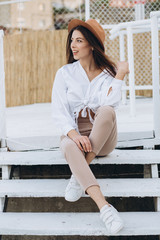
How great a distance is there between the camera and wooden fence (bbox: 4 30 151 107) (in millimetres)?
6328

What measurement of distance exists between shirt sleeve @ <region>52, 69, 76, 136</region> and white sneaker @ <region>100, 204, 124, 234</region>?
0.57 metres

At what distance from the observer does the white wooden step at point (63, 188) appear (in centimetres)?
207

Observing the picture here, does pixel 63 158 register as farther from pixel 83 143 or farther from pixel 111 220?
pixel 111 220

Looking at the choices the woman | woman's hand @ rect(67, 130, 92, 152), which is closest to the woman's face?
the woman

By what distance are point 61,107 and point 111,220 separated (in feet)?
2.57

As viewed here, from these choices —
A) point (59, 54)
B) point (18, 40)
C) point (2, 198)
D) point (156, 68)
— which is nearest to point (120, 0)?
point (59, 54)

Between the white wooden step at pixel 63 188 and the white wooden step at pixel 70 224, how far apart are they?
0.13 m

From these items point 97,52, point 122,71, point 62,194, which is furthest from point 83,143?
point 97,52

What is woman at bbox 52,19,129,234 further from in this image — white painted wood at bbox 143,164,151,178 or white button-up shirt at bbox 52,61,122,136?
white painted wood at bbox 143,164,151,178

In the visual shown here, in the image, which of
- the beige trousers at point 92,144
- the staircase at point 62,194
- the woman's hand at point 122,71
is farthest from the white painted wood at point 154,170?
the woman's hand at point 122,71

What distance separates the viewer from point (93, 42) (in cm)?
215

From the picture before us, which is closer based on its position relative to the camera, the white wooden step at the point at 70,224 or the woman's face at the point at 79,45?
the white wooden step at the point at 70,224

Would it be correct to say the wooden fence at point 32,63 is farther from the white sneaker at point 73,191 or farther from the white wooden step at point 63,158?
the white sneaker at point 73,191

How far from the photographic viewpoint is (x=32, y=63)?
637 centimetres
